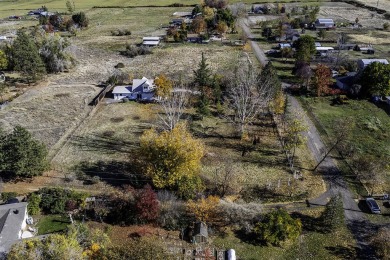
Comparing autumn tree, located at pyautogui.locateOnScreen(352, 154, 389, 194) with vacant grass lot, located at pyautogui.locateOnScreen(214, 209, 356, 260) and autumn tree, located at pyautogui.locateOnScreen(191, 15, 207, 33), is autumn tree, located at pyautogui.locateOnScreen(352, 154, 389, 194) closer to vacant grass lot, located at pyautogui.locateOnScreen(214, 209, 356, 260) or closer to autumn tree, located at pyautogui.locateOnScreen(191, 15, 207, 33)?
vacant grass lot, located at pyautogui.locateOnScreen(214, 209, 356, 260)

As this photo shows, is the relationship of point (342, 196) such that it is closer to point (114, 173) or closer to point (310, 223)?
point (310, 223)

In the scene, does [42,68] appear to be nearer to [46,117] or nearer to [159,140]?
[46,117]

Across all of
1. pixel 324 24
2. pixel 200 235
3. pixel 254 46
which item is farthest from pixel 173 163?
pixel 324 24

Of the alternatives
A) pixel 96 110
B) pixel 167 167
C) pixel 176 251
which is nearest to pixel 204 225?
pixel 176 251

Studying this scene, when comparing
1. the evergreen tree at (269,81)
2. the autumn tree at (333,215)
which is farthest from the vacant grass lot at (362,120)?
the autumn tree at (333,215)

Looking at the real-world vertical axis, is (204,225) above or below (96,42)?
below

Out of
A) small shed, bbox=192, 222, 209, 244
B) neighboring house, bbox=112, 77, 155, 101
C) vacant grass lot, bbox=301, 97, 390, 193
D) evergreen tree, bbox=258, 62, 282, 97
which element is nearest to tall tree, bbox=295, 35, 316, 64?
vacant grass lot, bbox=301, 97, 390, 193
